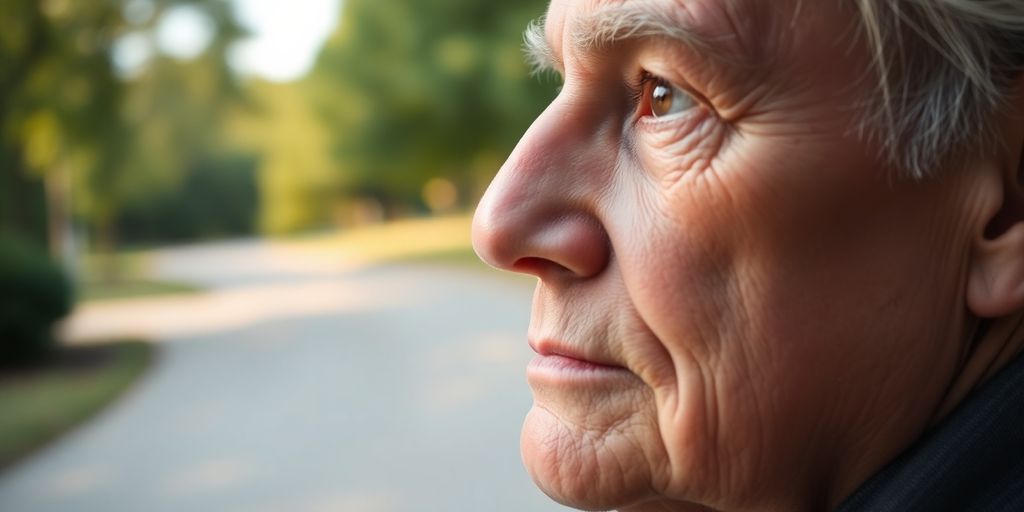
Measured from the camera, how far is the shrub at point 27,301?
27.5ft

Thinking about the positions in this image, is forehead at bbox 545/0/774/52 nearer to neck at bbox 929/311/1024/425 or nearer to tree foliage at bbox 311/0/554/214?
neck at bbox 929/311/1024/425

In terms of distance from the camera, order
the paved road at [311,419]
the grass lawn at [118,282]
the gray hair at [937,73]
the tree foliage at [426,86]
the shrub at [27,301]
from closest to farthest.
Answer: the gray hair at [937,73] < the paved road at [311,419] < the shrub at [27,301] < the tree foliage at [426,86] < the grass lawn at [118,282]

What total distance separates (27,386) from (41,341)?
120 centimetres

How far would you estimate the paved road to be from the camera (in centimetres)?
507

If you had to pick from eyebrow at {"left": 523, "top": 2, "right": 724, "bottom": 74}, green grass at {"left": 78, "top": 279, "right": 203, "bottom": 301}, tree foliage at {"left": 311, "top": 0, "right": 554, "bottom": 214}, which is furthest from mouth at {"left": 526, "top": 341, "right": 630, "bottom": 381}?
green grass at {"left": 78, "top": 279, "right": 203, "bottom": 301}

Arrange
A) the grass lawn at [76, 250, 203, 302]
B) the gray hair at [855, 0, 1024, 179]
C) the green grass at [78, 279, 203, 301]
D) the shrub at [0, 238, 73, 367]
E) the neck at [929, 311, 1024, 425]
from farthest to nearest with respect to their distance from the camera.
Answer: the grass lawn at [76, 250, 203, 302] < the green grass at [78, 279, 203, 301] < the shrub at [0, 238, 73, 367] < the neck at [929, 311, 1024, 425] < the gray hair at [855, 0, 1024, 179]

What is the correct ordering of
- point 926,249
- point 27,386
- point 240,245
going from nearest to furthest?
point 926,249 < point 27,386 < point 240,245

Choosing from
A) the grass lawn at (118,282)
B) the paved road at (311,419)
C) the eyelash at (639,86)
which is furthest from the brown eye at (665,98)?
the grass lawn at (118,282)

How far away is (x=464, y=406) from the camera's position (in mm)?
6637

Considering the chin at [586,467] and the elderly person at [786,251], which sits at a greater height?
the elderly person at [786,251]

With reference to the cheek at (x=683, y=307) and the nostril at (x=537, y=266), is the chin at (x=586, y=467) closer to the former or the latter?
the cheek at (x=683, y=307)

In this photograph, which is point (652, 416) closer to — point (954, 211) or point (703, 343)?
point (703, 343)

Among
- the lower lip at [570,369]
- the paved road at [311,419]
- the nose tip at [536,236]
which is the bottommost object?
the paved road at [311,419]

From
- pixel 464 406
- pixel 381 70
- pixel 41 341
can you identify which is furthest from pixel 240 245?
pixel 464 406
